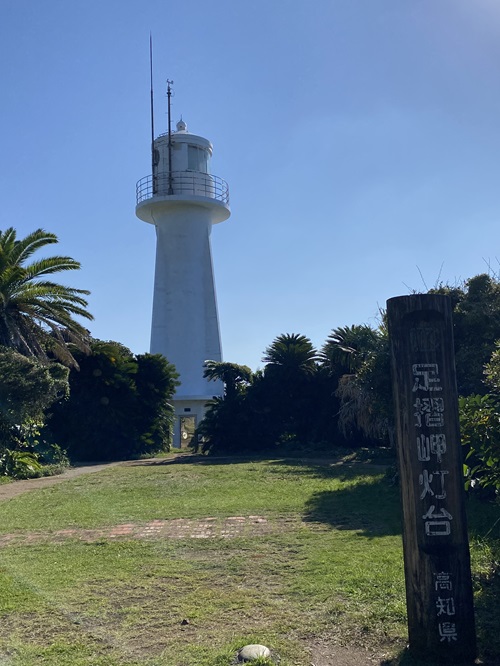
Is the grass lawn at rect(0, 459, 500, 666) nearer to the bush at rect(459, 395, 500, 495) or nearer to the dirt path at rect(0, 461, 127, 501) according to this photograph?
the bush at rect(459, 395, 500, 495)

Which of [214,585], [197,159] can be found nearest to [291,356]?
[197,159]

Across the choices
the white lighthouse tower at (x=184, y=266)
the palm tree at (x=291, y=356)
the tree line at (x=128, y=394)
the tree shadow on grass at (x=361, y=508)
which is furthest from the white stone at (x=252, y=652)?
the white lighthouse tower at (x=184, y=266)

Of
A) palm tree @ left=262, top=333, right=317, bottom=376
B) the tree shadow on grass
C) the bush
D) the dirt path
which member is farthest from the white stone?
palm tree @ left=262, top=333, right=317, bottom=376

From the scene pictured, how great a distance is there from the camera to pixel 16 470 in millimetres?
17281

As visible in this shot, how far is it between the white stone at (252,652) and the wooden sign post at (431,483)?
0.98 meters

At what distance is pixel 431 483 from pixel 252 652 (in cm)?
161

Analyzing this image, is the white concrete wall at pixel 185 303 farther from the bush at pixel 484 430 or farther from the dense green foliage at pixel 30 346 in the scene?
the bush at pixel 484 430

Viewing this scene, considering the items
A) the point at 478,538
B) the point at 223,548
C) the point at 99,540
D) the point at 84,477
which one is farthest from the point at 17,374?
the point at 478,538

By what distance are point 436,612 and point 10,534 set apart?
6.18 metres

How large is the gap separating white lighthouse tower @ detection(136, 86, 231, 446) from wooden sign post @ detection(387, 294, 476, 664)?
86.4 feet

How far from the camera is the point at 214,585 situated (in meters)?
6.30

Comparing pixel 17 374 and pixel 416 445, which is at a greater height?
pixel 17 374

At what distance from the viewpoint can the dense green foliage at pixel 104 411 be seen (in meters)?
23.7

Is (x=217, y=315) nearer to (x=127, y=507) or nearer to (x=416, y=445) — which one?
(x=127, y=507)
